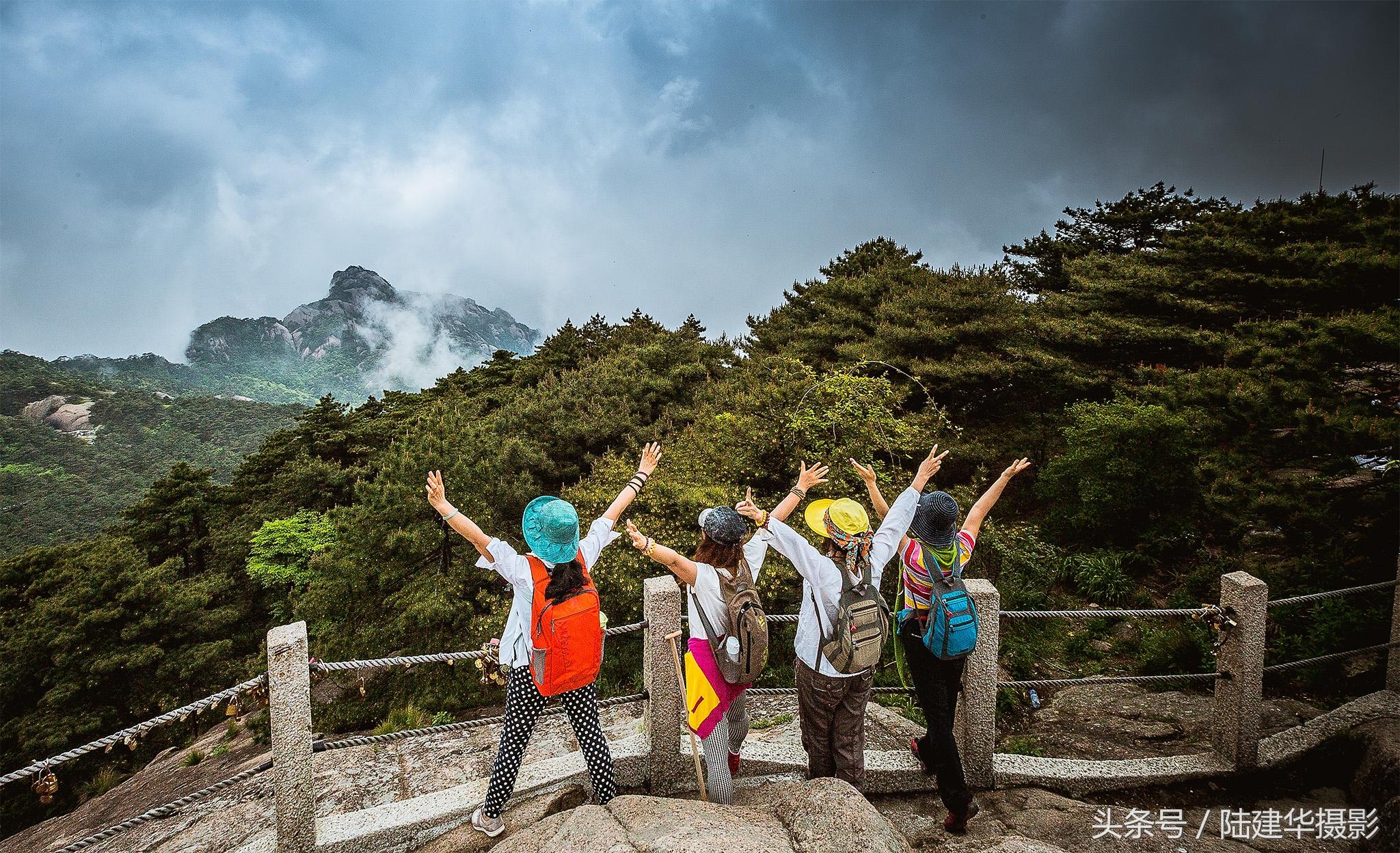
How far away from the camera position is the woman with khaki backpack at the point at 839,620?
2.68 m

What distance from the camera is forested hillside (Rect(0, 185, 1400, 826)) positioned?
5957 mm

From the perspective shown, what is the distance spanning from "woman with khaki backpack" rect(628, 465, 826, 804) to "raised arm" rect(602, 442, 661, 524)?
0.36m

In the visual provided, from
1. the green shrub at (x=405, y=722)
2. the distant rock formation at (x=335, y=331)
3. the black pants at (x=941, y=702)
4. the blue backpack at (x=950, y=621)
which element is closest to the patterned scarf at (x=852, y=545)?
the blue backpack at (x=950, y=621)

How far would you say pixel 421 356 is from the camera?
173500 millimetres

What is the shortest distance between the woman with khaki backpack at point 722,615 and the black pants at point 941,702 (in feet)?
3.09

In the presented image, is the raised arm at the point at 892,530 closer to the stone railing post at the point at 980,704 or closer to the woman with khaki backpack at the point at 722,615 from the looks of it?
the woman with khaki backpack at the point at 722,615

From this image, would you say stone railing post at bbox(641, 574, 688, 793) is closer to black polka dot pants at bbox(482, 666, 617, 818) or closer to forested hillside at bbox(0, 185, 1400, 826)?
black polka dot pants at bbox(482, 666, 617, 818)

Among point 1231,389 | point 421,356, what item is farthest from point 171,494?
point 421,356

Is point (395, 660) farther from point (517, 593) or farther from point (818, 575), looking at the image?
point (818, 575)

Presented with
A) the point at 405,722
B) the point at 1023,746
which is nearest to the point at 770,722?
the point at 1023,746

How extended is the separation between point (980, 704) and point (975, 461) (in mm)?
10003

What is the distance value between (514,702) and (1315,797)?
480cm

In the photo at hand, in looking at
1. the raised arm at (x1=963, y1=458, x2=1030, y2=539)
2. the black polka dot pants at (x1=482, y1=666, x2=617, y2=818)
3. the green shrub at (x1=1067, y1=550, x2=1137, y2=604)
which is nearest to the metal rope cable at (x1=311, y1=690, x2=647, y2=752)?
the black polka dot pants at (x1=482, y1=666, x2=617, y2=818)

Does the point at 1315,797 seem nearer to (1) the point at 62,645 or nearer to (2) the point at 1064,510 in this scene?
(2) the point at 1064,510
